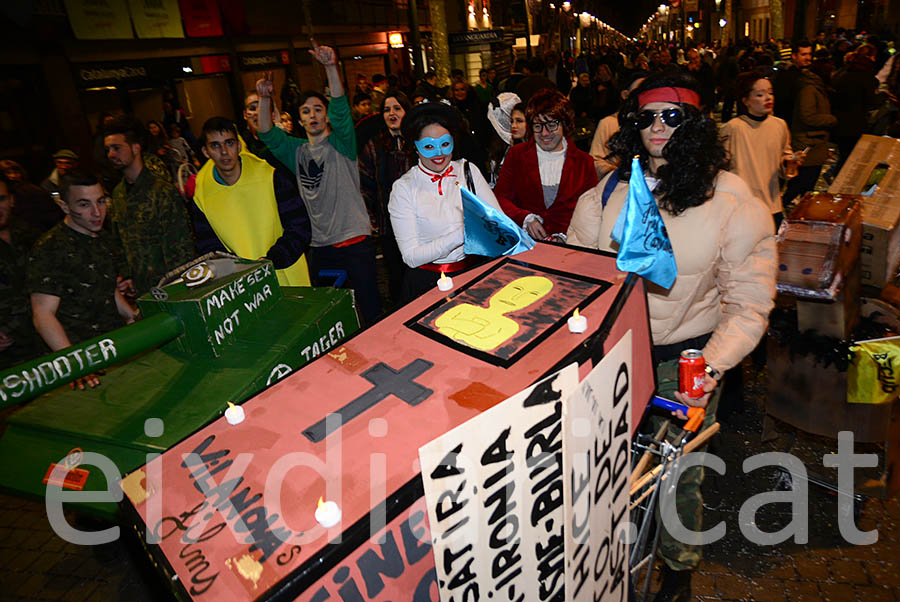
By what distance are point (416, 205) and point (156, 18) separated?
1477 centimetres

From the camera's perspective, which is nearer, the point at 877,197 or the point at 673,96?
the point at 673,96

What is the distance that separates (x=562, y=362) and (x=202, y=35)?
1784cm

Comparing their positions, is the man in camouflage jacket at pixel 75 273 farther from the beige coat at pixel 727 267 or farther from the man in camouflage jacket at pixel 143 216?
the beige coat at pixel 727 267

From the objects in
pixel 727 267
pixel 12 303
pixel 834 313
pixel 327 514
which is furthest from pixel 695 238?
pixel 12 303

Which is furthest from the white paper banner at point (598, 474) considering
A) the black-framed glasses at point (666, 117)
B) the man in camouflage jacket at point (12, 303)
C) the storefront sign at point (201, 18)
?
the storefront sign at point (201, 18)

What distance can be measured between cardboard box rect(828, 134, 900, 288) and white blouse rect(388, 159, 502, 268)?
2366 mm

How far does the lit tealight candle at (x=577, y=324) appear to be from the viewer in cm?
181

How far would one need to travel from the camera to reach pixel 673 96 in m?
2.45

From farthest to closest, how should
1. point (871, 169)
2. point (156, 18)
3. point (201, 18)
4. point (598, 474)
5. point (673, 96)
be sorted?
point (201, 18), point (156, 18), point (871, 169), point (673, 96), point (598, 474)

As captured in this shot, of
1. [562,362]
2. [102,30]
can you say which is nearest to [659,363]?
[562,362]

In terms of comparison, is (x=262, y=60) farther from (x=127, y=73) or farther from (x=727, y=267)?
(x=727, y=267)

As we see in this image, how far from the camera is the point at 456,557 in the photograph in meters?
1.42

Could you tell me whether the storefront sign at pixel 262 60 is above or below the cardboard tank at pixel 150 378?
above

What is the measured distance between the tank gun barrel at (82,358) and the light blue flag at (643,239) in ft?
6.84
